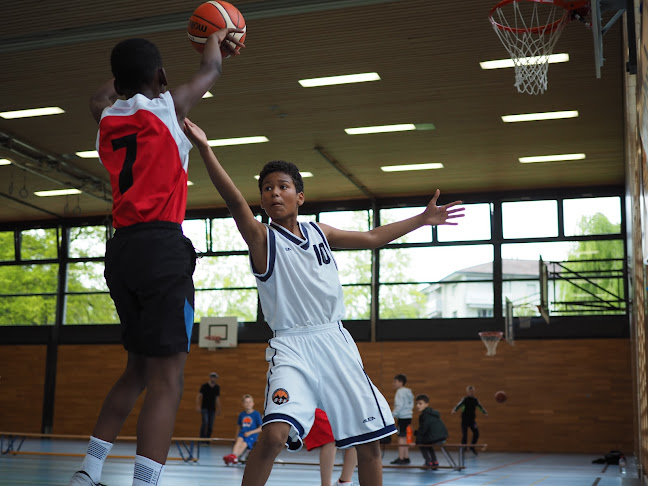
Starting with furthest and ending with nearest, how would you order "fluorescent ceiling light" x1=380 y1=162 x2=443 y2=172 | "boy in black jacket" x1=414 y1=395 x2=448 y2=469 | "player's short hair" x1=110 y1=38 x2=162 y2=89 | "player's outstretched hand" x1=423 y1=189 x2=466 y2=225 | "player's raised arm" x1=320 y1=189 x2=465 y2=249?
1. "fluorescent ceiling light" x1=380 y1=162 x2=443 y2=172
2. "boy in black jacket" x1=414 y1=395 x2=448 y2=469
3. "player's outstretched hand" x1=423 y1=189 x2=466 y2=225
4. "player's raised arm" x1=320 y1=189 x2=465 y2=249
5. "player's short hair" x1=110 y1=38 x2=162 y2=89

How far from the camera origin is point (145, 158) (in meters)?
3.19

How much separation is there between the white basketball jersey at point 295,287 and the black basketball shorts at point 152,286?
737mm

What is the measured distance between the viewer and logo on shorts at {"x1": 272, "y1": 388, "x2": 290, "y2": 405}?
353cm

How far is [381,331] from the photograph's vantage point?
71.3 feet

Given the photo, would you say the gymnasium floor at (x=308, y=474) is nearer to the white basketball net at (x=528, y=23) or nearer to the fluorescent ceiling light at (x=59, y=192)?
the white basketball net at (x=528, y=23)

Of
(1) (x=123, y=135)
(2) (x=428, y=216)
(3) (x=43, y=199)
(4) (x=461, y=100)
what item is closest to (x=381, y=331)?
(4) (x=461, y=100)

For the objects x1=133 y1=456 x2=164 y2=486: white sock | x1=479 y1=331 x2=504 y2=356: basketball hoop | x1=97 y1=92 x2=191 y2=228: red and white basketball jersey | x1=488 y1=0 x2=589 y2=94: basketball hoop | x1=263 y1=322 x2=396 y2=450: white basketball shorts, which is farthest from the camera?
x1=479 y1=331 x2=504 y2=356: basketball hoop

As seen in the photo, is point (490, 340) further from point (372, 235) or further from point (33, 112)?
point (372, 235)

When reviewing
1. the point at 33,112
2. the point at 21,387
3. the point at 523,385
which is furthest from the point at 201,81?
the point at 21,387

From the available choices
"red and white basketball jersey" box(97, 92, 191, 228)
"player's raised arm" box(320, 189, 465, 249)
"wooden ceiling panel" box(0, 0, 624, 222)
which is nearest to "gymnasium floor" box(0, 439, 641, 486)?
"player's raised arm" box(320, 189, 465, 249)

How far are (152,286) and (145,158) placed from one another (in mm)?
550

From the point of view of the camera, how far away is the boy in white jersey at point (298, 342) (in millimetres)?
3531

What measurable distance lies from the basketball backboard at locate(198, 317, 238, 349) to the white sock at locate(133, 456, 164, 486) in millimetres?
19615

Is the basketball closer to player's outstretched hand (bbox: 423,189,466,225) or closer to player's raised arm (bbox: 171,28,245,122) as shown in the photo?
player's raised arm (bbox: 171,28,245,122)
